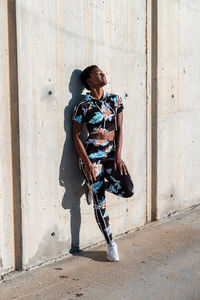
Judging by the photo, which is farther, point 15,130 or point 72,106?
point 72,106

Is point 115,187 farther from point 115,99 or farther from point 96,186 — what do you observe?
point 115,99

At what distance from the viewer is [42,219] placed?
411 cm

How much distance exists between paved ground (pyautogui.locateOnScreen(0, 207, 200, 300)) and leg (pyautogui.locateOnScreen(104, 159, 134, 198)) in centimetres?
60

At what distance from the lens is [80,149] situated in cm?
423

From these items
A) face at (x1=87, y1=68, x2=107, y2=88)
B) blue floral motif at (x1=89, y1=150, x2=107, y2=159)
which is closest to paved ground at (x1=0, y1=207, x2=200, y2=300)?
blue floral motif at (x1=89, y1=150, x2=107, y2=159)

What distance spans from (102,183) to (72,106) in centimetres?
74

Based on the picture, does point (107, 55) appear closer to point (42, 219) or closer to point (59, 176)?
point (59, 176)

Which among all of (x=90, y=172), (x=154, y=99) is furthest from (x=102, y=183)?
(x=154, y=99)

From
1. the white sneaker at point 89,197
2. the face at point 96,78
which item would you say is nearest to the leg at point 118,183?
the white sneaker at point 89,197

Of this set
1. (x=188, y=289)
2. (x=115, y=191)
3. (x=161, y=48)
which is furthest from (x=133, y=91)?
(x=188, y=289)

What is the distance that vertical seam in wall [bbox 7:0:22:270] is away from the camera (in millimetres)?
3744

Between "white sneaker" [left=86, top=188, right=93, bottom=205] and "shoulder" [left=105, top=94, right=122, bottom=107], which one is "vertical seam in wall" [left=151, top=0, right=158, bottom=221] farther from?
"white sneaker" [left=86, top=188, right=93, bottom=205]

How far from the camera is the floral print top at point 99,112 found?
13.9 feet

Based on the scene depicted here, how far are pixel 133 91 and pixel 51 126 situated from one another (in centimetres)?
130
